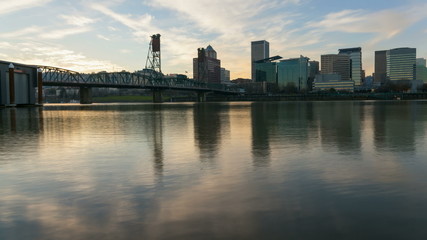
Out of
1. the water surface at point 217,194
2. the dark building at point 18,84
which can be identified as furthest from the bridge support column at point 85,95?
the water surface at point 217,194

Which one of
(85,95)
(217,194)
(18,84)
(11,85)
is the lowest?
(217,194)

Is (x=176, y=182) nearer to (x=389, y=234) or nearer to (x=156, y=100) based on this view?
(x=389, y=234)

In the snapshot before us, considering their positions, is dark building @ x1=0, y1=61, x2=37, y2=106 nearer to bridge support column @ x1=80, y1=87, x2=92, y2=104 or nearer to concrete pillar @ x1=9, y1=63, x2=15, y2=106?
concrete pillar @ x1=9, y1=63, x2=15, y2=106

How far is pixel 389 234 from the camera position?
5.96 metres

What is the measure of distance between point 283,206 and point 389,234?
219cm

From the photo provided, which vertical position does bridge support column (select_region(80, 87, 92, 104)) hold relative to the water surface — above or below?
above

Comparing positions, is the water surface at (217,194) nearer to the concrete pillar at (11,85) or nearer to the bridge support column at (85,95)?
the concrete pillar at (11,85)

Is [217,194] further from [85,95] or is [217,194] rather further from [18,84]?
[85,95]

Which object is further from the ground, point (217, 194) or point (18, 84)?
point (18, 84)

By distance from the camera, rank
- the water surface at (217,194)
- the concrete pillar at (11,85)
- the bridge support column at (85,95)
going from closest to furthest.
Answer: the water surface at (217,194)
the concrete pillar at (11,85)
the bridge support column at (85,95)

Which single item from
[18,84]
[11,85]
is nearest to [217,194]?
[11,85]

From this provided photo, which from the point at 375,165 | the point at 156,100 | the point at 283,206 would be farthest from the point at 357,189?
the point at 156,100

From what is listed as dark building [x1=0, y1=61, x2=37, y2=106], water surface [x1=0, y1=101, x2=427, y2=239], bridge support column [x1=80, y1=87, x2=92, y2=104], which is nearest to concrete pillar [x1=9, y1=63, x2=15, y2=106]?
dark building [x1=0, y1=61, x2=37, y2=106]

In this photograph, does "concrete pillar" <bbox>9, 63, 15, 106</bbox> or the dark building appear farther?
"concrete pillar" <bbox>9, 63, 15, 106</bbox>
